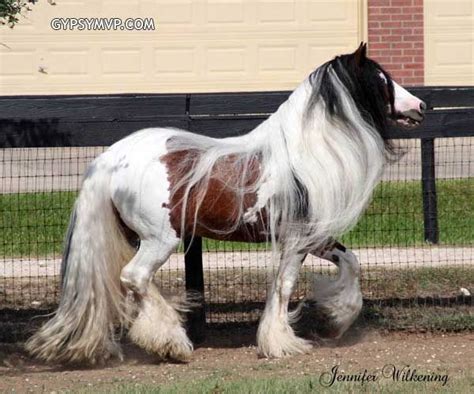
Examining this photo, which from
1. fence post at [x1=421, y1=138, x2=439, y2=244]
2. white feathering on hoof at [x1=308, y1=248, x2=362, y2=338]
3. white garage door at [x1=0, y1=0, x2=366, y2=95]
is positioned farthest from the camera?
white garage door at [x1=0, y1=0, x2=366, y2=95]

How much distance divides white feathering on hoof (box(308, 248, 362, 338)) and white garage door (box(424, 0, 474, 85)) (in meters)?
9.02

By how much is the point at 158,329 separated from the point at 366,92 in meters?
1.90

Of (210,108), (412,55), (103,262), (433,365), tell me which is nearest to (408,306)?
(433,365)

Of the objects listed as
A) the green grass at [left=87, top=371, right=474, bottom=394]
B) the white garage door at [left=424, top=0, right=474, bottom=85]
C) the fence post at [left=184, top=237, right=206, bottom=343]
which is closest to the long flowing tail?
A: the green grass at [left=87, top=371, right=474, bottom=394]

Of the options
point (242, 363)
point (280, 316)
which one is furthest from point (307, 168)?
point (242, 363)

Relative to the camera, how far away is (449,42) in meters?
15.9

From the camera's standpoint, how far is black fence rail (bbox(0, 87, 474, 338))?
7.46 m

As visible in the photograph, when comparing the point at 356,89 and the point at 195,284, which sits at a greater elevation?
the point at 356,89

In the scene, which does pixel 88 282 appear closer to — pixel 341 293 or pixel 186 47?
pixel 341 293

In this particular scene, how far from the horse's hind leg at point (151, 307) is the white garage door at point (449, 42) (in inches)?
382

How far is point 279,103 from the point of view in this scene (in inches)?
306

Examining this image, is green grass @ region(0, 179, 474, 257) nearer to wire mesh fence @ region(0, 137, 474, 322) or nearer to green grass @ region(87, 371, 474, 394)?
wire mesh fence @ region(0, 137, 474, 322)

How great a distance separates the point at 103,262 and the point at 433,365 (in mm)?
2058

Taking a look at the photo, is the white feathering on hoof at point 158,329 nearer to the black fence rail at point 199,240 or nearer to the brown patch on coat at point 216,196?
the brown patch on coat at point 216,196
